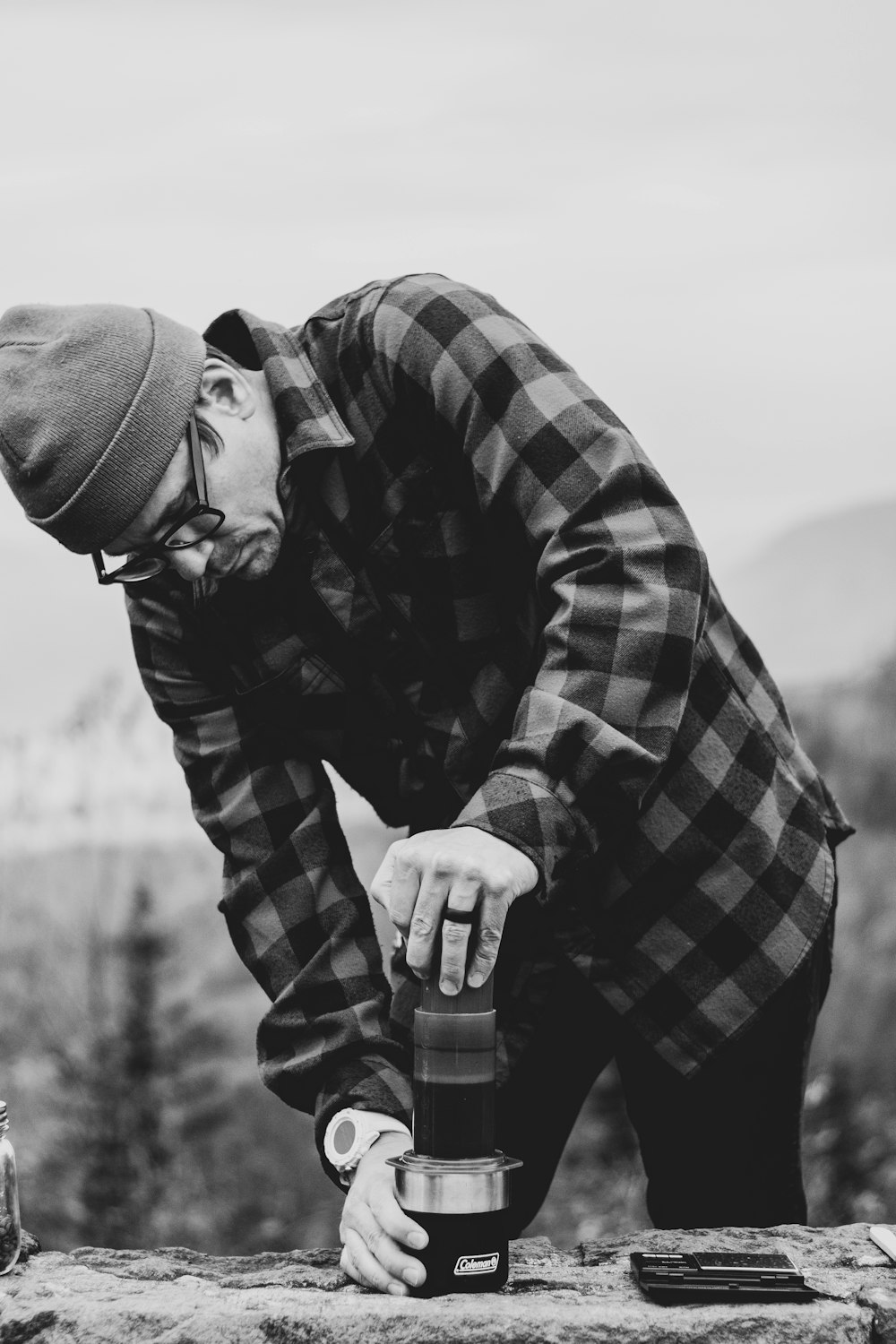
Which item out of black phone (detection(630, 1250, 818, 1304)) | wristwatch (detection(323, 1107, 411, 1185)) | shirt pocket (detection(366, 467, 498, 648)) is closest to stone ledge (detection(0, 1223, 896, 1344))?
black phone (detection(630, 1250, 818, 1304))

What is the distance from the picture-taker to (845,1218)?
160 inches

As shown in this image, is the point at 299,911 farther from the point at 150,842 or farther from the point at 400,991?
the point at 150,842

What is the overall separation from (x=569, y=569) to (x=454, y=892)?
45 centimetres

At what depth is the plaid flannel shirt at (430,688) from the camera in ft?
5.76

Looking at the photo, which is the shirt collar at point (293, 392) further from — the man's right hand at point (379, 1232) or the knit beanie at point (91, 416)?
the man's right hand at point (379, 1232)

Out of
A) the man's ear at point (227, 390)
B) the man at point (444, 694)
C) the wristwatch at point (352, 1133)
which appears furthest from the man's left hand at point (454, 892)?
the man's ear at point (227, 390)

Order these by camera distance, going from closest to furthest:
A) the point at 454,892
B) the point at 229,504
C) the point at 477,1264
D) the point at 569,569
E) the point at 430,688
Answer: the point at 454,892, the point at 477,1264, the point at 569,569, the point at 229,504, the point at 430,688

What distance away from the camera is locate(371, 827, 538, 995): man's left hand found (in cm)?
141

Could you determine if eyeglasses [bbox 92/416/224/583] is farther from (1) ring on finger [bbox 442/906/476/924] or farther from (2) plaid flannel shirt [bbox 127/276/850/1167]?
(1) ring on finger [bbox 442/906/476/924]

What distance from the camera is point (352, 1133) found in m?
1.81

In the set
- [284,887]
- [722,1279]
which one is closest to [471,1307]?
[722,1279]

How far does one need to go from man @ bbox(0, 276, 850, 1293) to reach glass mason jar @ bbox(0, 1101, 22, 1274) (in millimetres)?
397

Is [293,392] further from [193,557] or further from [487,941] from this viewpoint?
[487,941]

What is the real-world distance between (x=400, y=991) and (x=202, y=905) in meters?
3.54
